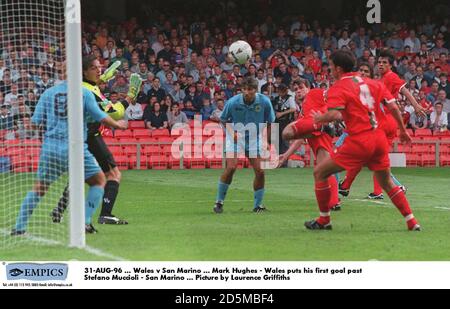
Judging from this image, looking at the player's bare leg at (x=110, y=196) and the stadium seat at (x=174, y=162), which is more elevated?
the player's bare leg at (x=110, y=196)

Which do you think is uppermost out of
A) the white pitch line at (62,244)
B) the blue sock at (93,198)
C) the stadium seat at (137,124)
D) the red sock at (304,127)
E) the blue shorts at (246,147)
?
the red sock at (304,127)

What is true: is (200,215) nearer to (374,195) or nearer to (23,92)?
(374,195)

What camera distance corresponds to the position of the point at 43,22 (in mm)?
14688

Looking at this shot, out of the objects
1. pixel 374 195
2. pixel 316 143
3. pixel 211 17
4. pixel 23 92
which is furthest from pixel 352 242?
pixel 211 17

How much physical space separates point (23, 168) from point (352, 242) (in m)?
6.70

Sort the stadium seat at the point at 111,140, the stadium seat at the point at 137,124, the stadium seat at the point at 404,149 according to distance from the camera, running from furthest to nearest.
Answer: the stadium seat at the point at 404,149, the stadium seat at the point at 137,124, the stadium seat at the point at 111,140

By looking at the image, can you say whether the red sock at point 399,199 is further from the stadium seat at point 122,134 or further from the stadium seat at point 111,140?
the stadium seat at point 122,134

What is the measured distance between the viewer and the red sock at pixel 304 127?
12.8 m

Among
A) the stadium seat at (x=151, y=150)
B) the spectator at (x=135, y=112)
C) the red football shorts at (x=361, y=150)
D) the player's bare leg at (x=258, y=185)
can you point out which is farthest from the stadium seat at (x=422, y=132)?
the red football shorts at (x=361, y=150)

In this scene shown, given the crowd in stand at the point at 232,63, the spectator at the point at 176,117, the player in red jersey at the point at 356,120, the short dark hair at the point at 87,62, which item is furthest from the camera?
the crowd in stand at the point at 232,63

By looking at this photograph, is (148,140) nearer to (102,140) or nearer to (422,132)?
(422,132)

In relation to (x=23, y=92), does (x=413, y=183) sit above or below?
below

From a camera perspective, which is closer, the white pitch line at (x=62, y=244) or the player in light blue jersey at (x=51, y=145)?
the white pitch line at (x=62, y=244)

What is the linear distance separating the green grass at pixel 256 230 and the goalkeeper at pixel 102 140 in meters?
0.45
